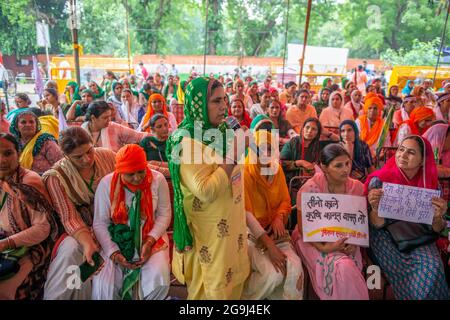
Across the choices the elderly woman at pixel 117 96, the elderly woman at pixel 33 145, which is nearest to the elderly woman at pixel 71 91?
the elderly woman at pixel 117 96

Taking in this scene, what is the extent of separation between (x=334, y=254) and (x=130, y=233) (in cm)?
135

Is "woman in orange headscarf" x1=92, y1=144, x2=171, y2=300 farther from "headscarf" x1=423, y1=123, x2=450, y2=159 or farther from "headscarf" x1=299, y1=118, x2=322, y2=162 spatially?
"headscarf" x1=423, y1=123, x2=450, y2=159

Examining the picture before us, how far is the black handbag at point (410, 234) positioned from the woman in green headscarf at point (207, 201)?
1076 mm

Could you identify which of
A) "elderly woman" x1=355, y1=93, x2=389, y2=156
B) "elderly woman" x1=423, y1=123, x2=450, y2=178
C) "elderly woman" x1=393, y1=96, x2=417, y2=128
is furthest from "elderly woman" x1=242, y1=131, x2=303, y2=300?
"elderly woman" x1=393, y1=96, x2=417, y2=128

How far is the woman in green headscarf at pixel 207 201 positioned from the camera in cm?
188

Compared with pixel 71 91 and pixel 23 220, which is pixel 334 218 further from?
pixel 71 91

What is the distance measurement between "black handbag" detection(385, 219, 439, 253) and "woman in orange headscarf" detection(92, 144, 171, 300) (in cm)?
159

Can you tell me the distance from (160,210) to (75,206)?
0.60 metres

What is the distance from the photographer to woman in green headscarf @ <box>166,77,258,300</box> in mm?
1875

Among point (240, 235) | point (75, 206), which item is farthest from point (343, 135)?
point (75, 206)

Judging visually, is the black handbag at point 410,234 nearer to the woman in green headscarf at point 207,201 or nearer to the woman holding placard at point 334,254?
the woman holding placard at point 334,254

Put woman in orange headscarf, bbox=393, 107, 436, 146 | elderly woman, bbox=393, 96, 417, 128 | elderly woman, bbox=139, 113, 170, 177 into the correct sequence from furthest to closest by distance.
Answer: elderly woman, bbox=393, 96, 417, 128, woman in orange headscarf, bbox=393, 107, 436, 146, elderly woman, bbox=139, 113, 170, 177

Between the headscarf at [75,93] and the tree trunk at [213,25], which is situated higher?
the tree trunk at [213,25]

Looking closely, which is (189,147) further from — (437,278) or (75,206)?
(437,278)
